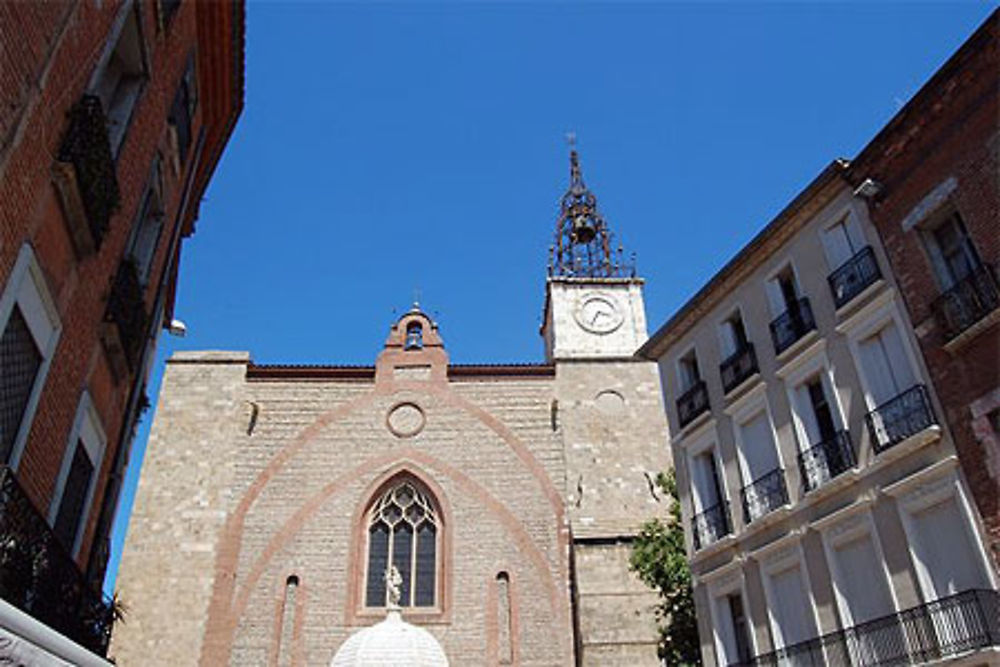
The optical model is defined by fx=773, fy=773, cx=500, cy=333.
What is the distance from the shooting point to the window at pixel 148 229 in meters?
8.31

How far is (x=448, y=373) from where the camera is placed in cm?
2442

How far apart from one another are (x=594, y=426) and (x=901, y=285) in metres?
13.2

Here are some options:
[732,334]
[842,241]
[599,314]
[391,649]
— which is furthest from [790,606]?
[599,314]

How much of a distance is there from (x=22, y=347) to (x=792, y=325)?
36.3ft

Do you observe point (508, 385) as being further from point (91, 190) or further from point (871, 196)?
point (91, 190)

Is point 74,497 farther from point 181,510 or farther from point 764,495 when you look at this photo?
point 181,510

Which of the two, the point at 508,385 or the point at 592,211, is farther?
the point at 592,211

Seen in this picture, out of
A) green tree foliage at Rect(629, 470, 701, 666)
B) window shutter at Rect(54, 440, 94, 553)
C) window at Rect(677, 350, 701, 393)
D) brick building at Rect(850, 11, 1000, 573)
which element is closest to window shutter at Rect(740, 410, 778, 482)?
window at Rect(677, 350, 701, 393)

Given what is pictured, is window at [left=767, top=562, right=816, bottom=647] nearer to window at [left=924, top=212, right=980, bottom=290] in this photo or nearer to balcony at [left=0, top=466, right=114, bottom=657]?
window at [left=924, top=212, right=980, bottom=290]

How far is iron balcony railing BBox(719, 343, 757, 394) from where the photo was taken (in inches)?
534

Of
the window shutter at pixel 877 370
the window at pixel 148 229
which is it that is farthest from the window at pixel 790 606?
the window at pixel 148 229

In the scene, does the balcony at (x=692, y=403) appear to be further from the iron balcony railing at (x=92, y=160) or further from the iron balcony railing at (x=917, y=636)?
the iron balcony railing at (x=92, y=160)

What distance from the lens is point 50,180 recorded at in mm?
5438

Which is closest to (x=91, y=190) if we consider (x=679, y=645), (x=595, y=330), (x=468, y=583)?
(x=679, y=645)
